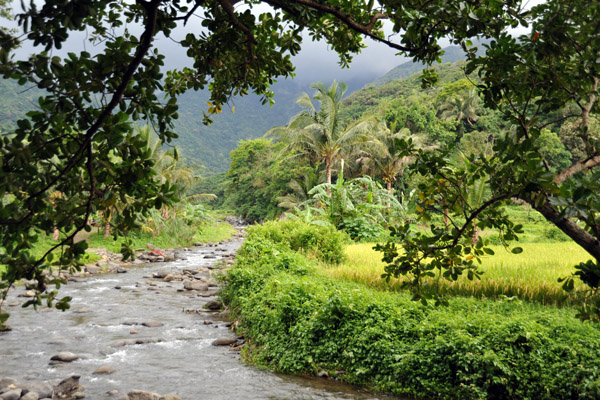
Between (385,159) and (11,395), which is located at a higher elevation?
(385,159)

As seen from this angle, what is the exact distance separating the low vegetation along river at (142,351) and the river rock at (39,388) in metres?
0.35

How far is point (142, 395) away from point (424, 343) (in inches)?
129

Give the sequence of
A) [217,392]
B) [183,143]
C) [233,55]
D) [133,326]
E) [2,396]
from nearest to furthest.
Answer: [233,55] < [2,396] < [217,392] < [133,326] < [183,143]

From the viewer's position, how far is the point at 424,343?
16.5ft

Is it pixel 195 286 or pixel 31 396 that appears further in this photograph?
pixel 195 286

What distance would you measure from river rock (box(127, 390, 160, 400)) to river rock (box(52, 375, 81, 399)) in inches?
29.9

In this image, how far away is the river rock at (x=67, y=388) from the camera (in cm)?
504

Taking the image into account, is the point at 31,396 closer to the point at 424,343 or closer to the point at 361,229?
the point at 424,343

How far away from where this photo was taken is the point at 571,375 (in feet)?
13.7

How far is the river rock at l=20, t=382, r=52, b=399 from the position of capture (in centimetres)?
496

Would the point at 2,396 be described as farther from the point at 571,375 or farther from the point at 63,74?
the point at 571,375

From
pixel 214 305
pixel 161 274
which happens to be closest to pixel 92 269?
pixel 161 274

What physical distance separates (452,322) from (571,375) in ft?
4.31

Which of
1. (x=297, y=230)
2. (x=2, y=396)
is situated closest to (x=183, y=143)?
(x=297, y=230)
